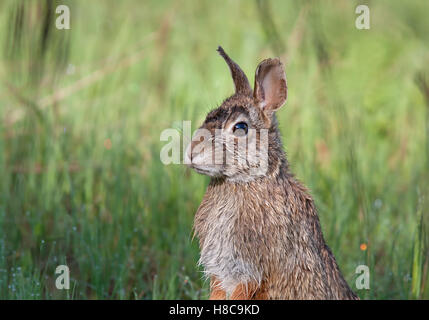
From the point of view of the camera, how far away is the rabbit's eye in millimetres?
3818

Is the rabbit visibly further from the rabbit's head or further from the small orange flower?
the small orange flower

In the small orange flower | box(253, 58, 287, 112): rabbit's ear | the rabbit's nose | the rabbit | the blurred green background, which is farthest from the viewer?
the small orange flower

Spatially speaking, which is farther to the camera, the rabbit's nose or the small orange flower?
the small orange flower

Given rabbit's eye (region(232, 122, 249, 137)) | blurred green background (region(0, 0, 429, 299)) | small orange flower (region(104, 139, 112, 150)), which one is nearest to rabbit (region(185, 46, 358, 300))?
rabbit's eye (region(232, 122, 249, 137))

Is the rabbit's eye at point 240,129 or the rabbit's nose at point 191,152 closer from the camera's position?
the rabbit's nose at point 191,152

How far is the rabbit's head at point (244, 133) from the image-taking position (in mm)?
3697

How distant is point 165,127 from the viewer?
21.3 feet

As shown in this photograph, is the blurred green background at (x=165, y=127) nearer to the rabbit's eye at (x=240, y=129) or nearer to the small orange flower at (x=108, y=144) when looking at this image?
the small orange flower at (x=108, y=144)

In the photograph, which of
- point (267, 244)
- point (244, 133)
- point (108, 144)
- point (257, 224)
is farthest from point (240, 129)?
point (108, 144)

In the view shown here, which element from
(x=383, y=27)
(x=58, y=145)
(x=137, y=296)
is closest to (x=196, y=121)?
(x=58, y=145)

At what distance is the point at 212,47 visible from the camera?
26.5 ft

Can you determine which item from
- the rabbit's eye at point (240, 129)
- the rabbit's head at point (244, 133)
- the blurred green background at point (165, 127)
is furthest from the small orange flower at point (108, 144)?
the rabbit's eye at point (240, 129)

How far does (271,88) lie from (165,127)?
8.56 feet

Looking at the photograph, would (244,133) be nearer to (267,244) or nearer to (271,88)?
(271,88)
